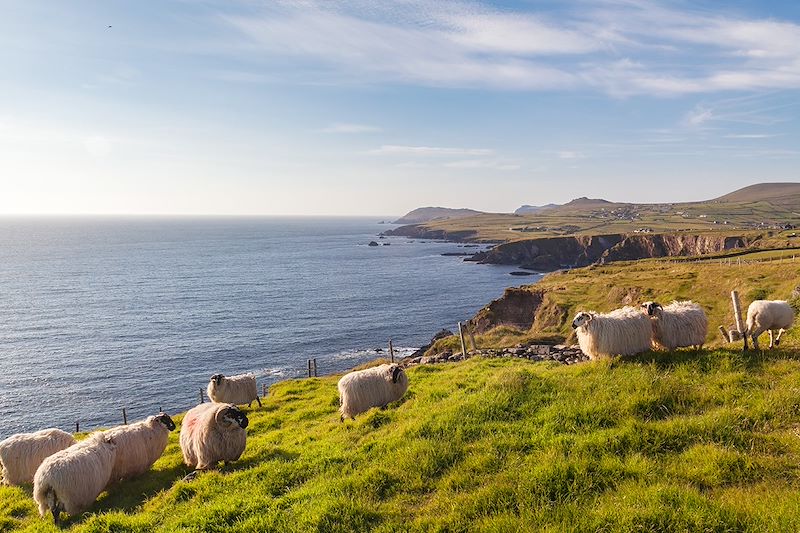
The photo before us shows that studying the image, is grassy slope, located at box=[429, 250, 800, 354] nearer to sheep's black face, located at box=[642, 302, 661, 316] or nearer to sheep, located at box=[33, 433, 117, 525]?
sheep's black face, located at box=[642, 302, 661, 316]

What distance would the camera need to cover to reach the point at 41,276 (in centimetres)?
13238

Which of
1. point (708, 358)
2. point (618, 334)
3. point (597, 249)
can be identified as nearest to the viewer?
point (708, 358)

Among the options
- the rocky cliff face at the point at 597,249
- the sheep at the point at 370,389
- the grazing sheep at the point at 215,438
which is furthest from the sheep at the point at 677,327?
the rocky cliff face at the point at 597,249

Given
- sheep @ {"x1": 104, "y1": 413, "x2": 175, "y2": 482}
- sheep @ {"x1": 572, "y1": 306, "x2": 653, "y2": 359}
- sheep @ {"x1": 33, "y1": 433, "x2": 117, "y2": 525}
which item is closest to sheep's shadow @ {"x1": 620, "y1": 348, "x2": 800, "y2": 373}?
sheep @ {"x1": 572, "y1": 306, "x2": 653, "y2": 359}

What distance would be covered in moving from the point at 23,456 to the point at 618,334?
19106mm

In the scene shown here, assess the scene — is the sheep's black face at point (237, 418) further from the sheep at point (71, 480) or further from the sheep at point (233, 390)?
the sheep at point (233, 390)

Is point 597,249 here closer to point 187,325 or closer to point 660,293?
point 660,293

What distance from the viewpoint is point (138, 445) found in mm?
13773

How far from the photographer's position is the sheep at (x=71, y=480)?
11445 millimetres

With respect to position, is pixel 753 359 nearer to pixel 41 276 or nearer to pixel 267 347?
pixel 267 347

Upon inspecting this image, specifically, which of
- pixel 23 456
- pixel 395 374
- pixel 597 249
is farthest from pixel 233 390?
pixel 597 249

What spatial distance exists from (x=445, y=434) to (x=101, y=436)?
978 cm

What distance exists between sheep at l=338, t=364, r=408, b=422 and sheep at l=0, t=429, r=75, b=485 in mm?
9515

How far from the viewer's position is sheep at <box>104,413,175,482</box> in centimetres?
1334
